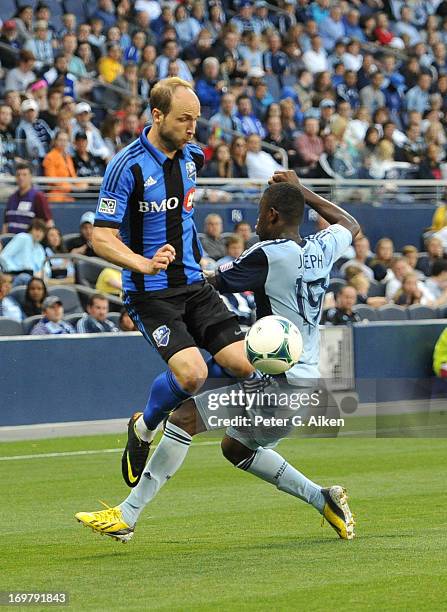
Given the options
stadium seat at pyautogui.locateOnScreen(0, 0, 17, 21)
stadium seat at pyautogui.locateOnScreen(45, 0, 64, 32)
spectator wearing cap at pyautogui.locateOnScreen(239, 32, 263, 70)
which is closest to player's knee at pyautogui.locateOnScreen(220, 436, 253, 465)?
stadium seat at pyautogui.locateOnScreen(45, 0, 64, 32)

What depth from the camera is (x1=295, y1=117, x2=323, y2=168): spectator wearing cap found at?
21.8m

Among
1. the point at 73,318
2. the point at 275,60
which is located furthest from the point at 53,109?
the point at 275,60

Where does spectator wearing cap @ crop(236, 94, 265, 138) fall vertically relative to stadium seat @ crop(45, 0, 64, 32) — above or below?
below

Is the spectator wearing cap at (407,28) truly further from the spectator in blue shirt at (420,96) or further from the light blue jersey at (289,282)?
the light blue jersey at (289,282)

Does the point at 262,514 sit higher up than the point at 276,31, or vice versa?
the point at 276,31

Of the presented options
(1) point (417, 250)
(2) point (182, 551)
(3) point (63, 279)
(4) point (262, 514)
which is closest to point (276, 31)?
(1) point (417, 250)

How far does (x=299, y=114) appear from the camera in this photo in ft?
77.2

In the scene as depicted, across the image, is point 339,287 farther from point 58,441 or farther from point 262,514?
point 262,514

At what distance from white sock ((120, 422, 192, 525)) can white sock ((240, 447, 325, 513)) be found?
1.38ft

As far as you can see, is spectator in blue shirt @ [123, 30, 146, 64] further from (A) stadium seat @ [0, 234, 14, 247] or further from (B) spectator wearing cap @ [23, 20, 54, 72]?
(A) stadium seat @ [0, 234, 14, 247]

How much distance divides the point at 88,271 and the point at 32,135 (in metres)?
2.15

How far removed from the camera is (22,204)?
1719 centimetres

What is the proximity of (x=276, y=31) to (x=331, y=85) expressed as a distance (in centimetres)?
149

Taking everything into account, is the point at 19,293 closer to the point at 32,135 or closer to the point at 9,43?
the point at 32,135
